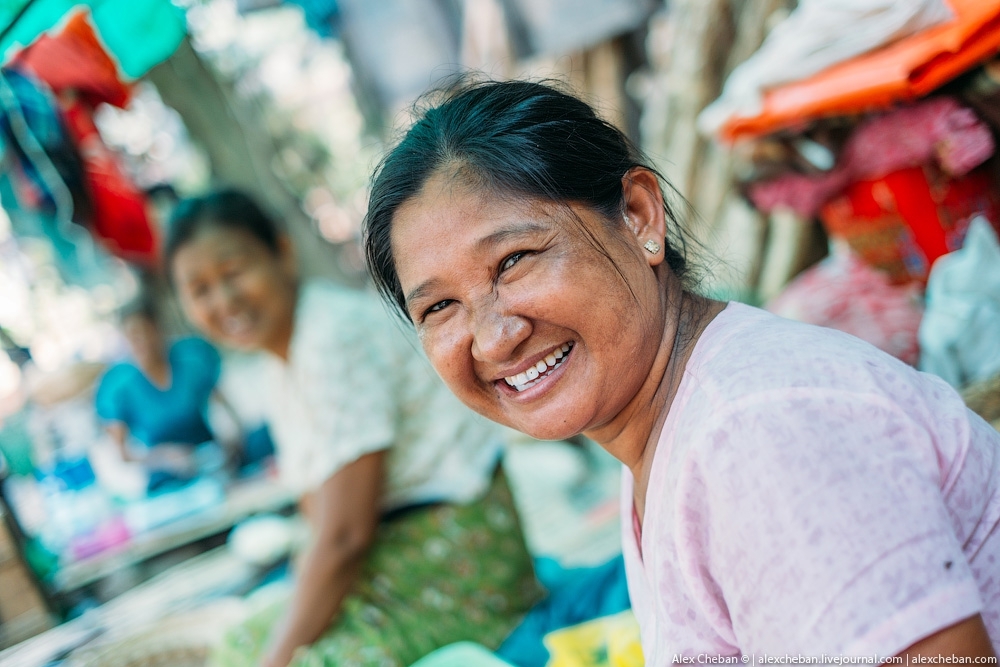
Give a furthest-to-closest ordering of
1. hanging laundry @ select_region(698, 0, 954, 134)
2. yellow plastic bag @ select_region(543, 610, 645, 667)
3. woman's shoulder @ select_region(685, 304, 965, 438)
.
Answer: hanging laundry @ select_region(698, 0, 954, 134) < yellow plastic bag @ select_region(543, 610, 645, 667) < woman's shoulder @ select_region(685, 304, 965, 438)

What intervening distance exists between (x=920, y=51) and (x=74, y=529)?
4676 mm

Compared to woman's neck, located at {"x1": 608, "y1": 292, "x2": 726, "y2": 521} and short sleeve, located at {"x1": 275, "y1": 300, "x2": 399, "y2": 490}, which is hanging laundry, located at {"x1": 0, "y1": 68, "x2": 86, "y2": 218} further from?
woman's neck, located at {"x1": 608, "y1": 292, "x2": 726, "y2": 521}

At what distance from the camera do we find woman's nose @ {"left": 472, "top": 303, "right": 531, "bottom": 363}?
1252 mm

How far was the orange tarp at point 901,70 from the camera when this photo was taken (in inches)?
76.7

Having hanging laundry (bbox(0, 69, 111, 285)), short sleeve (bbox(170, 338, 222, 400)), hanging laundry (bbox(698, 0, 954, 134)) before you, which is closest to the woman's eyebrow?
hanging laundry (bbox(698, 0, 954, 134))

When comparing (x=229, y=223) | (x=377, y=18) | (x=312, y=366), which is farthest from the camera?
(x=377, y=18)

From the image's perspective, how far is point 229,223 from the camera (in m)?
2.56

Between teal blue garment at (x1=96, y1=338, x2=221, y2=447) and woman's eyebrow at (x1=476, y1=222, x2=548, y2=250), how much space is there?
4.35m

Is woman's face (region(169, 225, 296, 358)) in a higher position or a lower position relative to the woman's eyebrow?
lower

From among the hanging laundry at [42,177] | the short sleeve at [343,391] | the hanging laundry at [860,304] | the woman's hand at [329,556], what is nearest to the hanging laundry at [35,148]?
the hanging laundry at [42,177]

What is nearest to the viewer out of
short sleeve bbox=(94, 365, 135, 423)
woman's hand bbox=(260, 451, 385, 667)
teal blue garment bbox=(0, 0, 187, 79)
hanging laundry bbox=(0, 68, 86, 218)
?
woman's hand bbox=(260, 451, 385, 667)

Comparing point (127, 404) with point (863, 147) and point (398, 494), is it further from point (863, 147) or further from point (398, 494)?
point (863, 147)

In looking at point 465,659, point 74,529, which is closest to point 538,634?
point 465,659

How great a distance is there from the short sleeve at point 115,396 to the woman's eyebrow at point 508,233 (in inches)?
181
